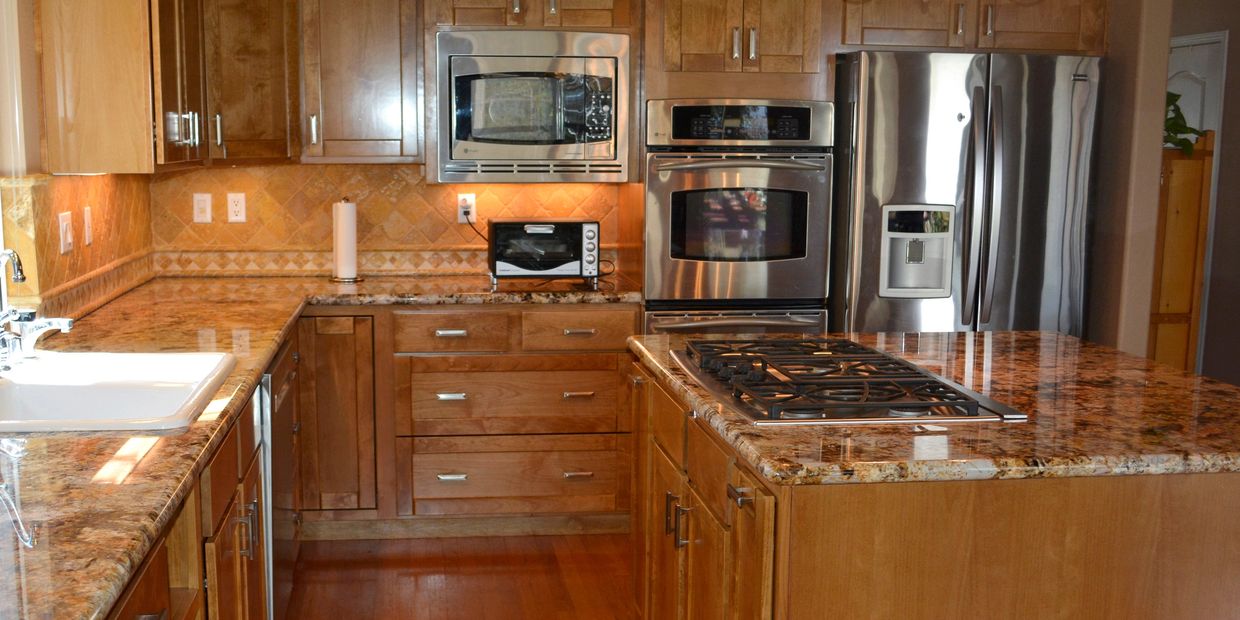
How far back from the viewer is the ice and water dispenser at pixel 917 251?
13.5 ft

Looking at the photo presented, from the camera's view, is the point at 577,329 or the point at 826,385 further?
the point at 577,329

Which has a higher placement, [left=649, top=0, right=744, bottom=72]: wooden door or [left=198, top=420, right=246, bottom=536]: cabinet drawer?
[left=649, top=0, right=744, bottom=72]: wooden door

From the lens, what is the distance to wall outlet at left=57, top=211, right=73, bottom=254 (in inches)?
128

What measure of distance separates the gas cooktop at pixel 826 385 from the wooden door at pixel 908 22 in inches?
64.9

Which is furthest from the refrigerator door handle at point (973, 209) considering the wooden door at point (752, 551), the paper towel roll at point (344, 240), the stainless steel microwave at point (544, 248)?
the wooden door at point (752, 551)

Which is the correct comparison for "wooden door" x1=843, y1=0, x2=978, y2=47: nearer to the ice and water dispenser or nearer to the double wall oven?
the double wall oven

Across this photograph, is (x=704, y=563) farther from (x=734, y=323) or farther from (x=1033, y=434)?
(x=734, y=323)

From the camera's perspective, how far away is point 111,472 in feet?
5.88

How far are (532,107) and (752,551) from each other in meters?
2.44

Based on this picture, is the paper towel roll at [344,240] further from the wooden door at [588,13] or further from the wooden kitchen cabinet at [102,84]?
the wooden kitchen cabinet at [102,84]

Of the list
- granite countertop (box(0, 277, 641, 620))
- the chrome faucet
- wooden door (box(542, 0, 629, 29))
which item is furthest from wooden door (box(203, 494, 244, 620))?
wooden door (box(542, 0, 629, 29))

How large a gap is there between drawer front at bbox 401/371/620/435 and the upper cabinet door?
32.8 inches

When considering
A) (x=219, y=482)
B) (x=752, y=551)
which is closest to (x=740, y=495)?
(x=752, y=551)

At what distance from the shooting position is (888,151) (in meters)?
4.07
